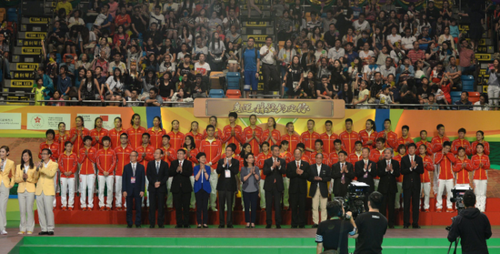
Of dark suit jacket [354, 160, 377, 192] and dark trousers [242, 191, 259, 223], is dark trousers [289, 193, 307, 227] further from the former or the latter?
dark suit jacket [354, 160, 377, 192]

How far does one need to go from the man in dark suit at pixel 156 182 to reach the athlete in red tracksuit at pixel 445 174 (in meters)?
6.05

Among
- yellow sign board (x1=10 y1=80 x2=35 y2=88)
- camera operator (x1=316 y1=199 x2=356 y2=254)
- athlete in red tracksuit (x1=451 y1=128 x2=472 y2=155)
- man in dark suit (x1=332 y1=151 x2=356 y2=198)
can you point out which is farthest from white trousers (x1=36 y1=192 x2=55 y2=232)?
athlete in red tracksuit (x1=451 y1=128 x2=472 y2=155)

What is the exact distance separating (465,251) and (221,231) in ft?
17.4

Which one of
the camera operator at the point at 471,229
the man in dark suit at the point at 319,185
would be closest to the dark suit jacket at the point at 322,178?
the man in dark suit at the point at 319,185

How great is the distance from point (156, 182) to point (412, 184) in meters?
5.34

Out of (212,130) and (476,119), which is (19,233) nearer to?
(212,130)

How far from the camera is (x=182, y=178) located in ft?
35.7

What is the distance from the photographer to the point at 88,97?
43.4 ft

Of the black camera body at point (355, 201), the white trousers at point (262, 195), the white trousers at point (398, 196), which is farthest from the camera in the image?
the white trousers at point (398, 196)

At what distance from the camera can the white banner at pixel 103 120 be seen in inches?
511

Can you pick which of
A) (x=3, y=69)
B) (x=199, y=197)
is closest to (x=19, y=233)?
(x=199, y=197)

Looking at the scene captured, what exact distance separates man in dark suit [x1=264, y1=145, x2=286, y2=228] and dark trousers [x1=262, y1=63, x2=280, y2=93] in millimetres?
3709

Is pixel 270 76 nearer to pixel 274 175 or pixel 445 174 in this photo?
pixel 274 175

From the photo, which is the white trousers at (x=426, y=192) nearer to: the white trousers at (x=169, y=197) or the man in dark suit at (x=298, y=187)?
the man in dark suit at (x=298, y=187)
